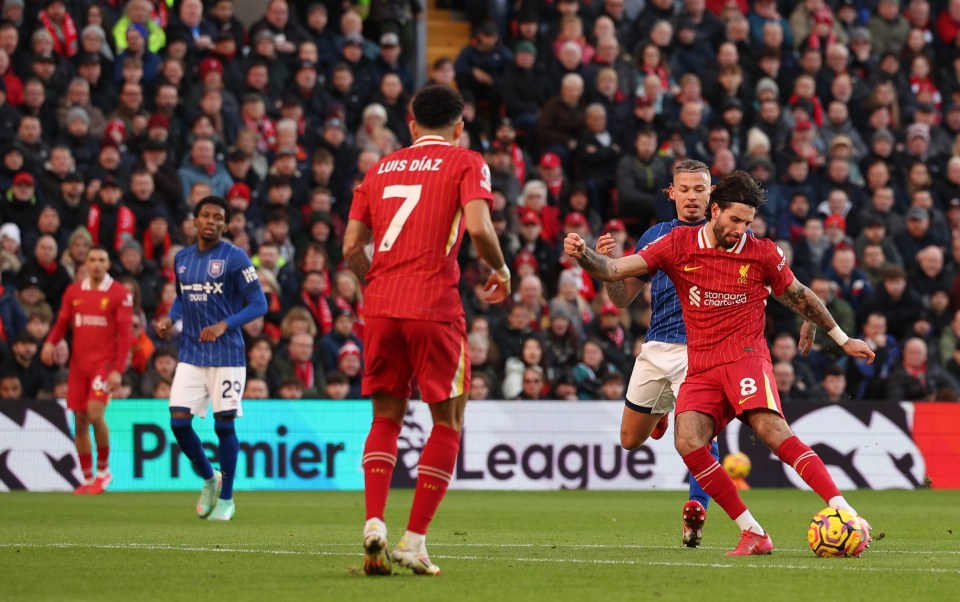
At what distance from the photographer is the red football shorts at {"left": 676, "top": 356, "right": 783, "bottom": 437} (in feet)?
30.9

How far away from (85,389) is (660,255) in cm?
882

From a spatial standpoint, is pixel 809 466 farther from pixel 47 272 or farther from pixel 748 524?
pixel 47 272

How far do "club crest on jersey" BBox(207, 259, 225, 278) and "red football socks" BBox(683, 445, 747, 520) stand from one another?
5.10 metres

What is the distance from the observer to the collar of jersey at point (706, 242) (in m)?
9.55

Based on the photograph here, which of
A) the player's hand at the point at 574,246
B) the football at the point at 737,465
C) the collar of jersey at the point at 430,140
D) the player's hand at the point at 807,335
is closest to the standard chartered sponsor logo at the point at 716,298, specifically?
the player's hand at the point at 807,335

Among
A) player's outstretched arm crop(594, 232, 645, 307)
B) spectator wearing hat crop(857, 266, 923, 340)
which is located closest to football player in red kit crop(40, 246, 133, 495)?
player's outstretched arm crop(594, 232, 645, 307)

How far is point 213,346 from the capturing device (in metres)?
13.3

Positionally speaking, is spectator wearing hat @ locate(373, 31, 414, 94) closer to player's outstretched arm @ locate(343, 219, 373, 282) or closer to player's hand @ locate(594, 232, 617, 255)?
player's hand @ locate(594, 232, 617, 255)

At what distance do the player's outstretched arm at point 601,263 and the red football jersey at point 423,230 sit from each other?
0.69 metres

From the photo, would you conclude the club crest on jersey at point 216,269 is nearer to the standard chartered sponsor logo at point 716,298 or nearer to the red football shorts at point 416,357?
the standard chartered sponsor logo at point 716,298

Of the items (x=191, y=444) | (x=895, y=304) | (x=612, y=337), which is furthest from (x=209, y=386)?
(x=895, y=304)

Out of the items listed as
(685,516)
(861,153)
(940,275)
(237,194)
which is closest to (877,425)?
(940,275)

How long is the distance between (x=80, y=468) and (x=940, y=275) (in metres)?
11.6

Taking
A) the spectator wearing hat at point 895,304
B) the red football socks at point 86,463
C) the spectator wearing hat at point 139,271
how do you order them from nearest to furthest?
1. the red football socks at point 86,463
2. the spectator wearing hat at point 139,271
3. the spectator wearing hat at point 895,304
